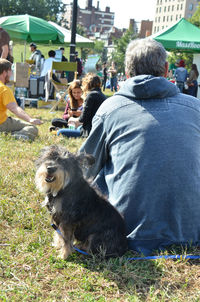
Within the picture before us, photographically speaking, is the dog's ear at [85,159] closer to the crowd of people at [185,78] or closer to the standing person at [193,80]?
the crowd of people at [185,78]

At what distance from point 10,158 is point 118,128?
9.77 feet

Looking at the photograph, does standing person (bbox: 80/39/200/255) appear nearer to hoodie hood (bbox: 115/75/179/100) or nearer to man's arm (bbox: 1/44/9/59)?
hoodie hood (bbox: 115/75/179/100)

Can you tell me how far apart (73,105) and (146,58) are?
17.1ft

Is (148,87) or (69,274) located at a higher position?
(148,87)

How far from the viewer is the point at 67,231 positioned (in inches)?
112

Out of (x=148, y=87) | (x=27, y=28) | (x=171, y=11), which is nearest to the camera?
(x=148, y=87)

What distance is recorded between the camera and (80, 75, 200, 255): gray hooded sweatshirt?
9.22ft

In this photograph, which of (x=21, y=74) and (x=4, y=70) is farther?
(x=21, y=74)

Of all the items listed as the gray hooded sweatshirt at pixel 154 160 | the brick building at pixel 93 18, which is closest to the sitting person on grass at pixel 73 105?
the gray hooded sweatshirt at pixel 154 160

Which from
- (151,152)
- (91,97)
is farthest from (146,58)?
(91,97)

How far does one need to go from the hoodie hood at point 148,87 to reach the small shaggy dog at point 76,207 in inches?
26.4

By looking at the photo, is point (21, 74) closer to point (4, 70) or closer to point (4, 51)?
point (4, 51)

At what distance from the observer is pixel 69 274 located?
9.02 feet

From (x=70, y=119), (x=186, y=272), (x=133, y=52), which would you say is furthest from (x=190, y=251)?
(x=70, y=119)
